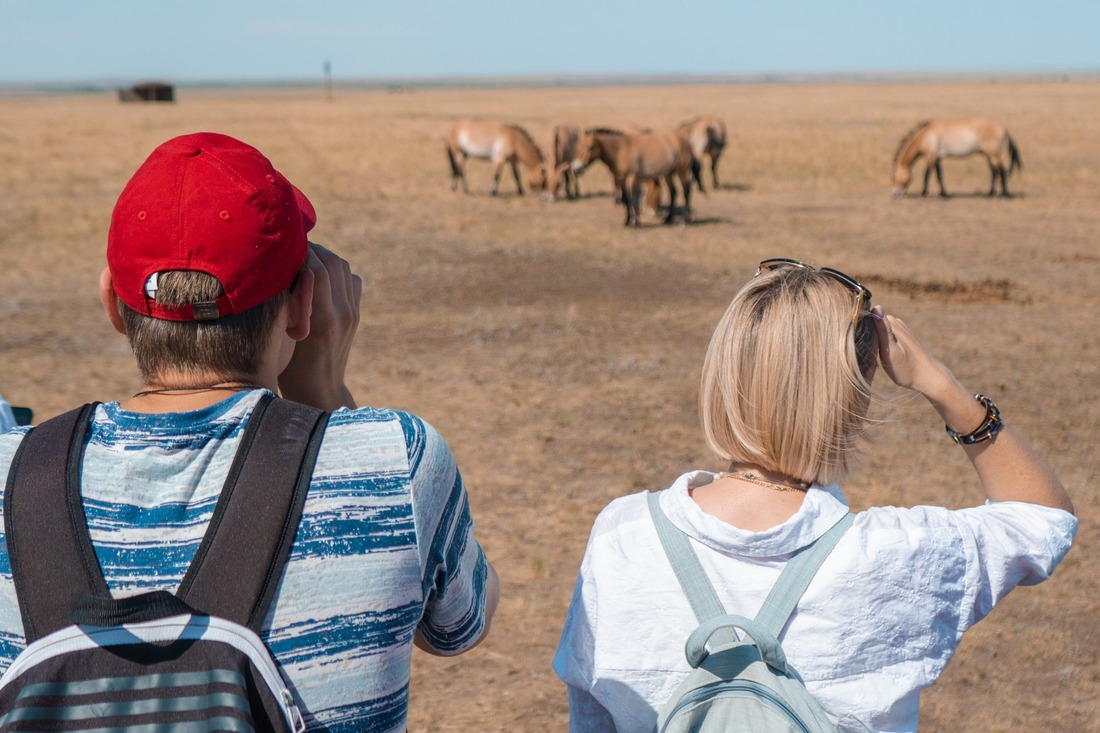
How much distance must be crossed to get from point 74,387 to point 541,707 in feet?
15.8

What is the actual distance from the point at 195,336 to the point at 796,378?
0.88 meters

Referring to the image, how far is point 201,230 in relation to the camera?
4.23 ft

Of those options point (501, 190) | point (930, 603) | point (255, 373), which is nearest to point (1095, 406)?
point (930, 603)

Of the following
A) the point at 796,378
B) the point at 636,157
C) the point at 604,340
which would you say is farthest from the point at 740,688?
the point at 636,157

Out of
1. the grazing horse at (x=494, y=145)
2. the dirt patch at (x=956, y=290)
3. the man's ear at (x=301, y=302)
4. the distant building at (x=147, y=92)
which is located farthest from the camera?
the distant building at (x=147, y=92)

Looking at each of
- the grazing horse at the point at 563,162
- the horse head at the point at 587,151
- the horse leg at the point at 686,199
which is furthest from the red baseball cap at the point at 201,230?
the grazing horse at the point at 563,162

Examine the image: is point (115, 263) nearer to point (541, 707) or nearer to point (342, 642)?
point (342, 642)

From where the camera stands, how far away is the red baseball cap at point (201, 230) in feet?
4.23

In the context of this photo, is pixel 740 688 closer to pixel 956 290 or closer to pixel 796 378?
pixel 796 378

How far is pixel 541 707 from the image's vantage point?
351cm

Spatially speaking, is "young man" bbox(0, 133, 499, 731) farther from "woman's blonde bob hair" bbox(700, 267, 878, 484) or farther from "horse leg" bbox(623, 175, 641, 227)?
"horse leg" bbox(623, 175, 641, 227)

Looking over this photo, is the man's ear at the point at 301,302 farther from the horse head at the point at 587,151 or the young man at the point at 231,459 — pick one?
the horse head at the point at 587,151

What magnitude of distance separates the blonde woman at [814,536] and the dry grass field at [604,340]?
0.30m

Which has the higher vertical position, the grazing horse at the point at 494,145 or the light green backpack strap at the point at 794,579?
the light green backpack strap at the point at 794,579
